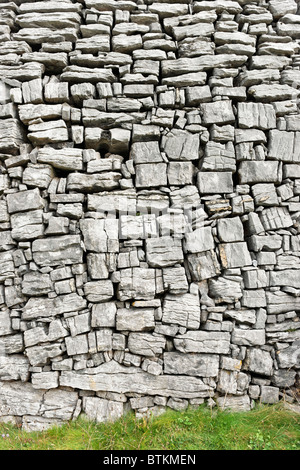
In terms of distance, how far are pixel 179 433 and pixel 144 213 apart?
3.21 meters

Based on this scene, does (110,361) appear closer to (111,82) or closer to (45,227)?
(45,227)

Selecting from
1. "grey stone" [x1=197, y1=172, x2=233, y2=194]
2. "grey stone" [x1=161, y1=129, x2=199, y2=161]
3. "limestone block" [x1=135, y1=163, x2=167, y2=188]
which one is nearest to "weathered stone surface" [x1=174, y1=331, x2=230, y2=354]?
"grey stone" [x1=197, y1=172, x2=233, y2=194]

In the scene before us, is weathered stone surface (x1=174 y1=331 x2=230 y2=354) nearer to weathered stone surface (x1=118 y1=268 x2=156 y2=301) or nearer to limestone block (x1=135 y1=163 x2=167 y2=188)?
weathered stone surface (x1=118 y1=268 x2=156 y2=301)

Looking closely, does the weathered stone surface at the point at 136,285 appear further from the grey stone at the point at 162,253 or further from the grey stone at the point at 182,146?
the grey stone at the point at 182,146

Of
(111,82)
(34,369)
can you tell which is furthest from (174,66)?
(34,369)

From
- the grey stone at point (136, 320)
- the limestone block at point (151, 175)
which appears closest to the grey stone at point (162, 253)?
the grey stone at point (136, 320)

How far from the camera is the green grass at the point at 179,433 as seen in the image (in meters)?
3.16

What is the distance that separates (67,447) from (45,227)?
3.13m

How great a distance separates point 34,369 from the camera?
3.69 m

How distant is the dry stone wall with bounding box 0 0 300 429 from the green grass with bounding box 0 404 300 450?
0.18m

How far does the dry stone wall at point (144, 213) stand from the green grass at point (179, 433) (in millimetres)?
183

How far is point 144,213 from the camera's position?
3857 mm
